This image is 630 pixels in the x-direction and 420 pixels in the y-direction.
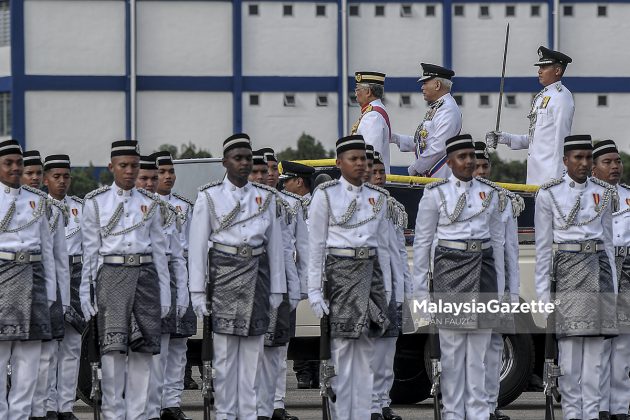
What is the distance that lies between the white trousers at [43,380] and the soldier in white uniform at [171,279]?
30.1 inches

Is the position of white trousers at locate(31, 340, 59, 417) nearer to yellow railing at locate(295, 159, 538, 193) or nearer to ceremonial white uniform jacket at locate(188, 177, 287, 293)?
ceremonial white uniform jacket at locate(188, 177, 287, 293)

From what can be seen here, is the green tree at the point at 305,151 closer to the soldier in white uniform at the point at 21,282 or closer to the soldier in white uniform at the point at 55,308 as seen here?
the soldier in white uniform at the point at 55,308

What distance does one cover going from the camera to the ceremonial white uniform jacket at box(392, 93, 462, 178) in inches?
608

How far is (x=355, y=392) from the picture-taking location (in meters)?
12.1

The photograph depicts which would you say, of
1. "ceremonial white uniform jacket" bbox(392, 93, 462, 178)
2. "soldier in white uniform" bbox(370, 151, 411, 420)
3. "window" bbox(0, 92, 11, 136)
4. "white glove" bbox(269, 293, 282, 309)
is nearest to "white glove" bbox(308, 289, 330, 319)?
"white glove" bbox(269, 293, 282, 309)

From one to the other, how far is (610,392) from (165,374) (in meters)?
3.72

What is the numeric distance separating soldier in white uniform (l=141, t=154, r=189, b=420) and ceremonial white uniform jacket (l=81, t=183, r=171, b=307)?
16cm

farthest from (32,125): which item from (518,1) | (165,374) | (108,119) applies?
(165,374)

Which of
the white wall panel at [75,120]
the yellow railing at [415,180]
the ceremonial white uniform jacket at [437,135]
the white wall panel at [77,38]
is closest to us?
the yellow railing at [415,180]

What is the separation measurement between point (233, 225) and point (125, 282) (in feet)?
2.93

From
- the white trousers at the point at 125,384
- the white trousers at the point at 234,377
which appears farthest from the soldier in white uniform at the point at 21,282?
the white trousers at the point at 234,377

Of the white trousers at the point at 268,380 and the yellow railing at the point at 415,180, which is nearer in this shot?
the white trousers at the point at 268,380

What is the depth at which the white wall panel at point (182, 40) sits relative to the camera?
4969cm

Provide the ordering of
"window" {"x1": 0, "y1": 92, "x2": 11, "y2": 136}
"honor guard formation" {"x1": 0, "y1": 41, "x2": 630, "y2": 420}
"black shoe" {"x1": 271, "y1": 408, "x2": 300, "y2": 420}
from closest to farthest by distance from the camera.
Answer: "honor guard formation" {"x1": 0, "y1": 41, "x2": 630, "y2": 420}
"black shoe" {"x1": 271, "y1": 408, "x2": 300, "y2": 420}
"window" {"x1": 0, "y1": 92, "x2": 11, "y2": 136}
